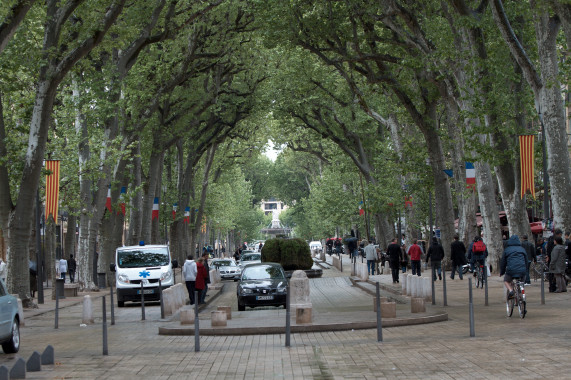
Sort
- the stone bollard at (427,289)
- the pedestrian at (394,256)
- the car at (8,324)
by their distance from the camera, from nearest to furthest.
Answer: the car at (8,324), the stone bollard at (427,289), the pedestrian at (394,256)

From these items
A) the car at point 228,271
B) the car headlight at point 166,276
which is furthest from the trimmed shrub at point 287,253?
the car headlight at point 166,276

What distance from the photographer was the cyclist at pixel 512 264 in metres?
16.8

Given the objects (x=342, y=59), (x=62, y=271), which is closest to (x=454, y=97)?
(x=342, y=59)

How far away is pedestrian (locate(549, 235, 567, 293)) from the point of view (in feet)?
74.4

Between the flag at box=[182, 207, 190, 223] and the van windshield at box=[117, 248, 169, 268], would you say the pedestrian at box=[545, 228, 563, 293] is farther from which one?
the flag at box=[182, 207, 190, 223]

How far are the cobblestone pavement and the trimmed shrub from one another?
22658 millimetres

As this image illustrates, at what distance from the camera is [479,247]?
29.0 m

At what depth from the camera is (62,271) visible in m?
43.7

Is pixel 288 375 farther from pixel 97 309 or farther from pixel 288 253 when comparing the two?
pixel 288 253

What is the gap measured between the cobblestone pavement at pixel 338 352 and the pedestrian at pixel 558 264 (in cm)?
306

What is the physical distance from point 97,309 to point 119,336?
9408mm

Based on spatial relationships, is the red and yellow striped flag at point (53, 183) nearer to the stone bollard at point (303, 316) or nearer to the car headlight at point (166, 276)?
the car headlight at point (166, 276)

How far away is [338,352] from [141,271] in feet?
51.6

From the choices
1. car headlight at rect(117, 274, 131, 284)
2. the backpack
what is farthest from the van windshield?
the backpack
